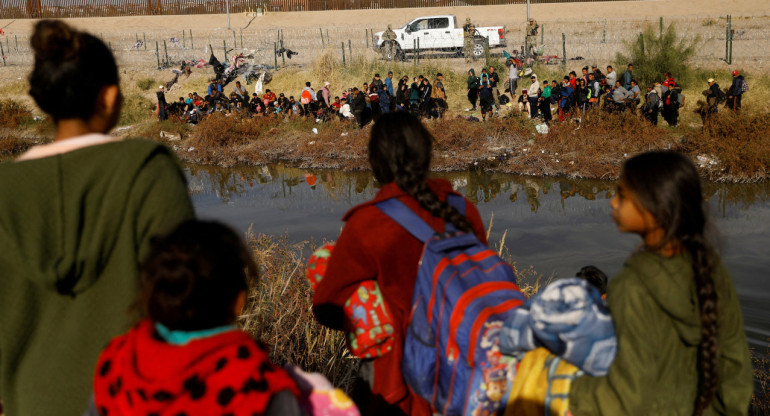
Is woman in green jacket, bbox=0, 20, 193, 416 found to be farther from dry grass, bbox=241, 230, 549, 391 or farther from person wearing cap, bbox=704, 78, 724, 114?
person wearing cap, bbox=704, 78, 724, 114

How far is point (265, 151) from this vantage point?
20781 mm

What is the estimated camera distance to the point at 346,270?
229 cm

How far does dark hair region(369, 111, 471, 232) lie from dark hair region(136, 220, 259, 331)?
895 mm

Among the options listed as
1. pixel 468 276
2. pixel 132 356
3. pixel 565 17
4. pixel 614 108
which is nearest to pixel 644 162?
pixel 468 276

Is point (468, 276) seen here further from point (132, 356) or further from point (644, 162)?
point (132, 356)

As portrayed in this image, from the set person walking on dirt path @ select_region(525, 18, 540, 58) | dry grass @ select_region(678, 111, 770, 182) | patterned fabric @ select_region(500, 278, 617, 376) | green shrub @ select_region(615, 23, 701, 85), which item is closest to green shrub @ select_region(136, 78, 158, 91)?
person walking on dirt path @ select_region(525, 18, 540, 58)

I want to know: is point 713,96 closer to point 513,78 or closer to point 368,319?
point 513,78

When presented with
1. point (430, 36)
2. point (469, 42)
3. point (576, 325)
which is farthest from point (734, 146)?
point (430, 36)

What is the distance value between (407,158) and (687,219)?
0.91m

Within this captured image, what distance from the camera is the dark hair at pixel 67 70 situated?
62.9 inches

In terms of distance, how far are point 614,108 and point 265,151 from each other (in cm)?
1021

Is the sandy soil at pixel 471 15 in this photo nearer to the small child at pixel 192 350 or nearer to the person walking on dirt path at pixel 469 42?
the person walking on dirt path at pixel 469 42

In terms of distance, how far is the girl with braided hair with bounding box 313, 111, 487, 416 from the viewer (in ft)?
7.40

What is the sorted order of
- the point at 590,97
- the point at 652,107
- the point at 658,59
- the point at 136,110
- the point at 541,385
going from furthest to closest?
the point at 136,110, the point at 658,59, the point at 590,97, the point at 652,107, the point at 541,385
